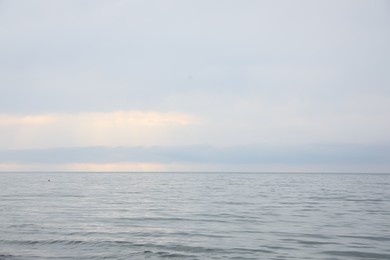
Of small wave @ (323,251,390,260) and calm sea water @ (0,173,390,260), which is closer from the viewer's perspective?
small wave @ (323,251,390,260)

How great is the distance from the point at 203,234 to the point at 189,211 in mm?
10283

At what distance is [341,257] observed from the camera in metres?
15.8

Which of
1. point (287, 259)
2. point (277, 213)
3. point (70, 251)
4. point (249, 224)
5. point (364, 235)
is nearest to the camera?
point (287, 259)

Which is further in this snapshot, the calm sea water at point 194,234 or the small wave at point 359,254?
the calm sea water at point 194,234

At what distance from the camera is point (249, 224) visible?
23.8 meters

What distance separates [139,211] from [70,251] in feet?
45.9

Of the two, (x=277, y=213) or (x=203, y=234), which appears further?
(x=277, y=213)

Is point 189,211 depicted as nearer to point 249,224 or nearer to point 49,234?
point 249,224

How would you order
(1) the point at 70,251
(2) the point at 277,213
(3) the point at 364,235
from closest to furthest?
(1) the point at 70,251 < (3) the point at 364,235 < (2) the point at 277,213

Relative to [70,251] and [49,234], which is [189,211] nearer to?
[49,234]

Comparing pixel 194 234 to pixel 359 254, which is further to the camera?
Answer: pixel 194 234

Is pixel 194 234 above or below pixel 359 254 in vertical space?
below

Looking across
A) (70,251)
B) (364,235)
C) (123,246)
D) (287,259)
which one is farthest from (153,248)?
(364,235)

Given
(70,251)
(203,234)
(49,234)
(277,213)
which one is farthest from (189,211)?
(70,251)
